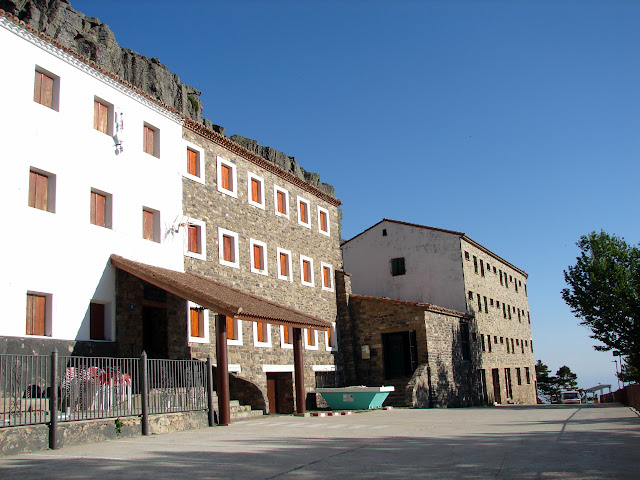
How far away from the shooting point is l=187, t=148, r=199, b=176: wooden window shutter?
19.5 metres

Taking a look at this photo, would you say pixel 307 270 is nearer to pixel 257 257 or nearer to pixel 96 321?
pixel 257 257

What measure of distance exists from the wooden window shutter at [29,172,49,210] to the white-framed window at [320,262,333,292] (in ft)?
45.3

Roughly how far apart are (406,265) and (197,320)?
1841 centimetres

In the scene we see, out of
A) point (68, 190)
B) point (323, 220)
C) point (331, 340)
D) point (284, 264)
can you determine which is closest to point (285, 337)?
point (284, 264)

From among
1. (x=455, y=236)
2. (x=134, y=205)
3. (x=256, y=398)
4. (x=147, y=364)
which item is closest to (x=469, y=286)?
(x=455, y=236)

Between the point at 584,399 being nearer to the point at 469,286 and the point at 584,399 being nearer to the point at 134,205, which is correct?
the point at 469,286

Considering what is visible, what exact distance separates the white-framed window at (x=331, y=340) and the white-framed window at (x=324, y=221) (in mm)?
4144

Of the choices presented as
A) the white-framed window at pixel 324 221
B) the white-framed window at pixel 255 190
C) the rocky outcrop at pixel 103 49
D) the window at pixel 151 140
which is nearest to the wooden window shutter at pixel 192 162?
the window at pixel 151 140

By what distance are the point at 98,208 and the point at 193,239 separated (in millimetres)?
3749

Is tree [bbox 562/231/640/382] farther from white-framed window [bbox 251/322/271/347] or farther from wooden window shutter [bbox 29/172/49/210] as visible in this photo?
wooden window shutter [bbox 29/172/49/210]

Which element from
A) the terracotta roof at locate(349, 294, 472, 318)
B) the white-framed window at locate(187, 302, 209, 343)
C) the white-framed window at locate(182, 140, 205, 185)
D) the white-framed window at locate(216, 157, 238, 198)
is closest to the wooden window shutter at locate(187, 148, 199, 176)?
the white-framed window at locate(182, 140, 205, 185)

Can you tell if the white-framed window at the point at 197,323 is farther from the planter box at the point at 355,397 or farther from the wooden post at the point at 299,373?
the planter box at the point at 355,397

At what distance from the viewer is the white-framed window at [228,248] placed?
65.6 feet

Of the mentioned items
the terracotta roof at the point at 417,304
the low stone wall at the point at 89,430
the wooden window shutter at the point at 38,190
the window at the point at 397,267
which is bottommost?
the low stone wall at the point at 89,430
